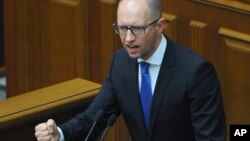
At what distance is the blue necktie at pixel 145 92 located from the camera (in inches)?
134

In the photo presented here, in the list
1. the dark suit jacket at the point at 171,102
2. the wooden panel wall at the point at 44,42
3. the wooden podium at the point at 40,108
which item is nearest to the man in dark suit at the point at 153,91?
the dark suit jacket at the point at 171,102

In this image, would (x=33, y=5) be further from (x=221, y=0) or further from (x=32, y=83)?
(x=221, y=0)

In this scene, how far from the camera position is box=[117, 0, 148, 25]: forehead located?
322 cm

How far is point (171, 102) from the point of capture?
3367mm

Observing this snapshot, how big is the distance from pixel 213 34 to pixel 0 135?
144 centimetres

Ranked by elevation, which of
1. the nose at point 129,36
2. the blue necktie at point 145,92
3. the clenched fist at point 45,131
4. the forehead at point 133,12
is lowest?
the clenched fist at point 45,131

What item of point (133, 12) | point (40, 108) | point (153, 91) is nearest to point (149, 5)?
point (133, 12)

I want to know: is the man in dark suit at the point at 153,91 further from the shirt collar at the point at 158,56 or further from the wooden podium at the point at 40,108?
the wooden podium at the point at 40,108

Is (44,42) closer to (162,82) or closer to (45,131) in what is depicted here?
(162,82)

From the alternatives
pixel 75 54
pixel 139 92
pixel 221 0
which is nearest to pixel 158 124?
pixel 139 92

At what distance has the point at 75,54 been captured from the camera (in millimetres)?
5598

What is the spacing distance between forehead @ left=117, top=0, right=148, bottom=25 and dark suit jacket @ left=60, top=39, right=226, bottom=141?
22 cm

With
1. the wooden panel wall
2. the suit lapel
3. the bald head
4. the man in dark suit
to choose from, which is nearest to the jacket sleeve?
the man in dark suit

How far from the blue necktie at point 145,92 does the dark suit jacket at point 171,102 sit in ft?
0.06
